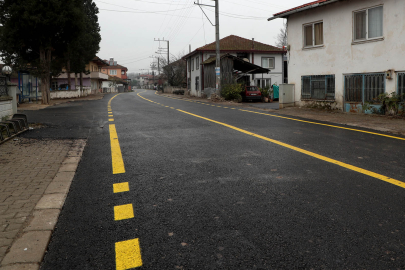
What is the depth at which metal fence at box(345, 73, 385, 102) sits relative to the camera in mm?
14742

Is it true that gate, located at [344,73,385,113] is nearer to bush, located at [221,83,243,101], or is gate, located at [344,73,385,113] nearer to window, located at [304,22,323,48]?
window, located at [304,22,323,48]

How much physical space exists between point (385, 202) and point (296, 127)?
6.92 metres

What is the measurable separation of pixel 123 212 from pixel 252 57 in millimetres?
42158

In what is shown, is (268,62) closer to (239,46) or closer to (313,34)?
(239,46)

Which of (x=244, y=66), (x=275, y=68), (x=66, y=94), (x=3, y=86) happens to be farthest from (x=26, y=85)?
(x=275, y=68)

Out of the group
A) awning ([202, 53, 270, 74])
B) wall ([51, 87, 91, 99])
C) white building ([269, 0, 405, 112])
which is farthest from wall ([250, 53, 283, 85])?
white building ([269, 0, 405, 112])

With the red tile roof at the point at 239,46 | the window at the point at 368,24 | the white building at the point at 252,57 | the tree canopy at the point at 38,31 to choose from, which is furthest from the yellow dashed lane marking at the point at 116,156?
the red tile roof at the point at 239,46

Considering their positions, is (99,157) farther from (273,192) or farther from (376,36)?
(376,36)

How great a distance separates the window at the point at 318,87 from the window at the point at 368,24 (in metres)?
2.22

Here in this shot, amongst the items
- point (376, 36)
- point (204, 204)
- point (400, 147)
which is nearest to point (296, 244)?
point (204, 204)

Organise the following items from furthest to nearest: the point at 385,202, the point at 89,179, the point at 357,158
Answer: the point at 357,158
the point at 89,179
the point at 385,202

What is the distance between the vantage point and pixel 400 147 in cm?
721

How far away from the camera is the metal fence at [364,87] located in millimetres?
14742

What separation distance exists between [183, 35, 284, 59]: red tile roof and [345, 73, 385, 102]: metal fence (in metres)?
27.1
